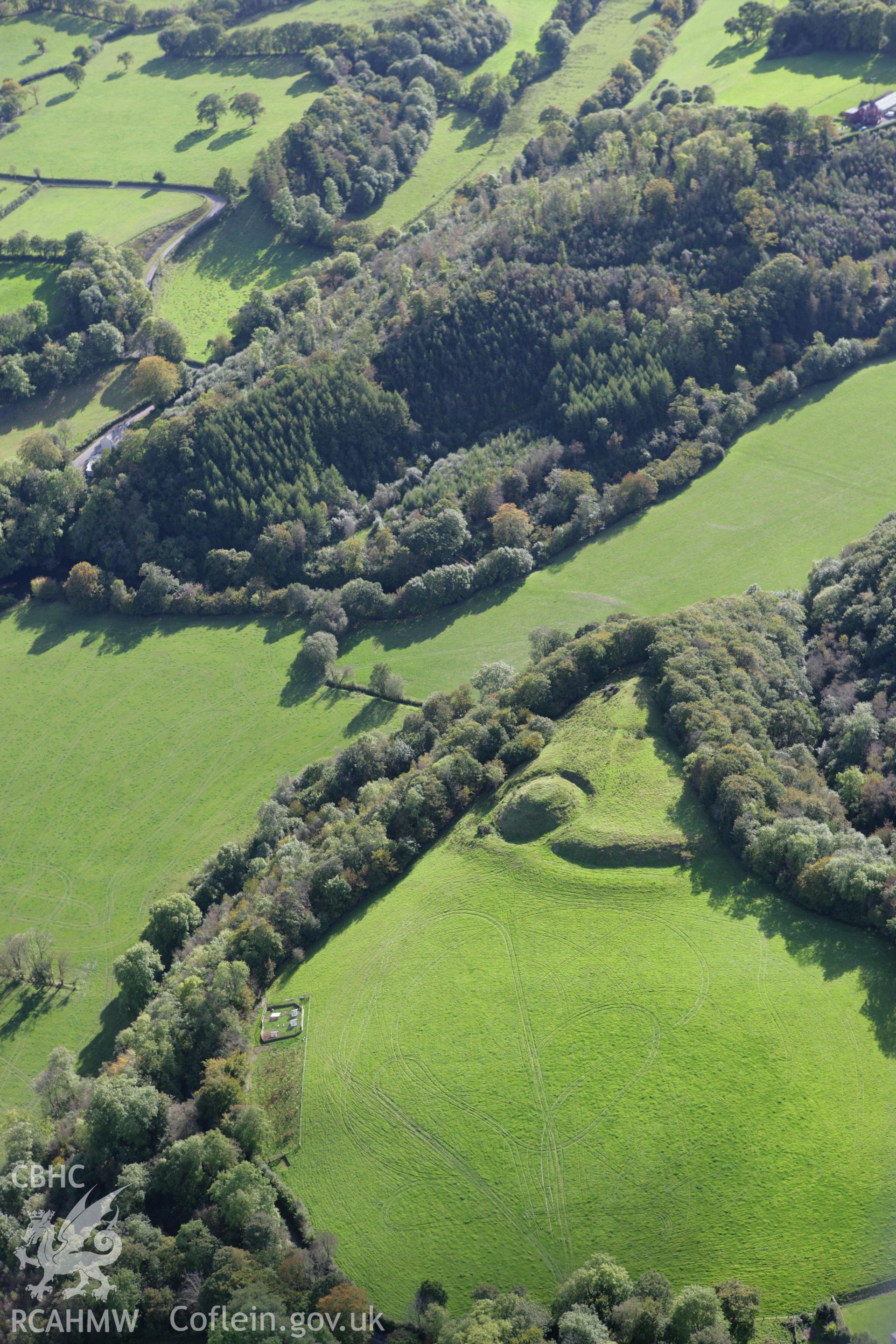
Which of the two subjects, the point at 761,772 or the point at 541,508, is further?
the point at 541,508

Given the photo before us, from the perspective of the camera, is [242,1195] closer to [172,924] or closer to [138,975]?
[138,975]

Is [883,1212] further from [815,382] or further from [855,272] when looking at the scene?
[855,272]

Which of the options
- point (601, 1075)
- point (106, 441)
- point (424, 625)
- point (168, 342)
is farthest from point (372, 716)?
point (168, 342)

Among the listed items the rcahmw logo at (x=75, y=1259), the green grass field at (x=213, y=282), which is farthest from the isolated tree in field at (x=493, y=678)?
the green grass field at (x=213, y=282)

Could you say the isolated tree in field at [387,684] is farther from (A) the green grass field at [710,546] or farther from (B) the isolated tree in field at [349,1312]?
(B) the isolated tree in field at [349,1312]

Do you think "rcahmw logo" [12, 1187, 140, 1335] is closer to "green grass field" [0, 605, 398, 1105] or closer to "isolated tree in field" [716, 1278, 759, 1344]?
"green grass field" [0, 605, 398, 1105]

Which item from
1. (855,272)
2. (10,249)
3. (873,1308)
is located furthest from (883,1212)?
(10,249)
